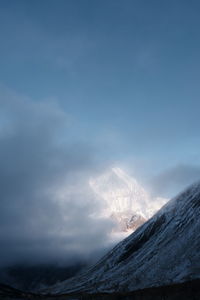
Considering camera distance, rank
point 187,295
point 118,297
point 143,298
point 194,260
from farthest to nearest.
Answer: point 194,260 < point 118,297 < point 143,298 < point 187,295

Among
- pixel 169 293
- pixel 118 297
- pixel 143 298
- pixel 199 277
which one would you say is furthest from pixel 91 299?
pixel 199 277

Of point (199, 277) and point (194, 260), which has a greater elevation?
point (194, 260)

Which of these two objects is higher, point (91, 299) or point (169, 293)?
point (91, 299)

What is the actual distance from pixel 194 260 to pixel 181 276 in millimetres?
18062

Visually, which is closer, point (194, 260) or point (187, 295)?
point (187, 295)

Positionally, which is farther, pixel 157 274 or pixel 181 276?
pixel 157 274

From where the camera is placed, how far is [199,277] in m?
166

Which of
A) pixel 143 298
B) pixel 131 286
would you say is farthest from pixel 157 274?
pixel 143 298

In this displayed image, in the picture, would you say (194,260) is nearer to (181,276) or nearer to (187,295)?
(181,276)

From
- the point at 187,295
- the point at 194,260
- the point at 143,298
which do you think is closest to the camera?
the point at 187,295

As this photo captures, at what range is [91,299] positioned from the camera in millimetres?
171875

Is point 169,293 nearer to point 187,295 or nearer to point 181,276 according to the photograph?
point 187,295

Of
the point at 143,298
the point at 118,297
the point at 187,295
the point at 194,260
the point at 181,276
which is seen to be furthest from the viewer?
the point at 194,260

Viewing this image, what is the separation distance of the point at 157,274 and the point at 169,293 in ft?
176
